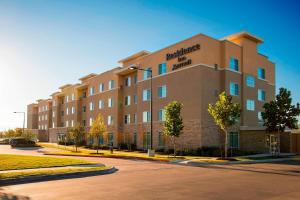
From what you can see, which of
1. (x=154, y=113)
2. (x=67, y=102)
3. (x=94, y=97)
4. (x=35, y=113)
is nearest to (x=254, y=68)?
(x=154, y=113)

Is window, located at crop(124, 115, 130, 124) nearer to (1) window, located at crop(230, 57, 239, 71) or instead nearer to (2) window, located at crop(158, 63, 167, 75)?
(2) window, located at crop(158, 63, 167, 75)

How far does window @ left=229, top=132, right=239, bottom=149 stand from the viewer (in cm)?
3644

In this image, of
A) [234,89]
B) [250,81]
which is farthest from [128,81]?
[250,81]

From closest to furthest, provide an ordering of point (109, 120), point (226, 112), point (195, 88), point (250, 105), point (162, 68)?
point (226, 112) → point (195, 88) → point (250, 105) → point (162, 68) → point (109, 120)

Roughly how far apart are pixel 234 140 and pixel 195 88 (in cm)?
817

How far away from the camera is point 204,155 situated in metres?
31.9

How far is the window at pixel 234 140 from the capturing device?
3644 cm

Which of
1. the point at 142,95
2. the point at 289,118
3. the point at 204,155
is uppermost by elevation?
the point at 142,95

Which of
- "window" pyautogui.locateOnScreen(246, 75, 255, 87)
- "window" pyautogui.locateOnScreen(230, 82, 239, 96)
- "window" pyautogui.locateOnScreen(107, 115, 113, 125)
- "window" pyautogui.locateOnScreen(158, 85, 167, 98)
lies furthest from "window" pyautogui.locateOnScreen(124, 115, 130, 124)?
"window" pyautogui.locateOnScreen(246, 75, 255, 87)

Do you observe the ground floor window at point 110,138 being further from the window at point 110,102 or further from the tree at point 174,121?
the tree at point 174,121

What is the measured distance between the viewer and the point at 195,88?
35.2 metres

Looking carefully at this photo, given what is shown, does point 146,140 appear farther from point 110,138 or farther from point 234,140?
point 234,140

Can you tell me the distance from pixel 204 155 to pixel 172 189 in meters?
20.7

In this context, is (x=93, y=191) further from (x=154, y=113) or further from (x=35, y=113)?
(x=35, y=113)
